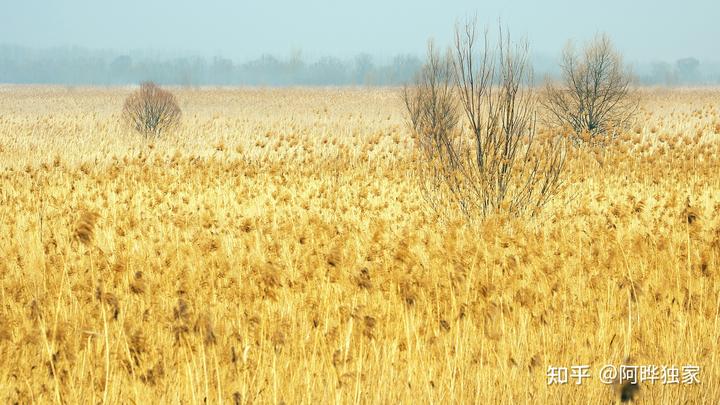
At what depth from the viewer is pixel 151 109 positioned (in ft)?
88.2

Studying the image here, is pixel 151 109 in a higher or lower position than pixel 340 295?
higher

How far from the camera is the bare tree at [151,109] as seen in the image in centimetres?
2697

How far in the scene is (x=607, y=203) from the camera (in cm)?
1309

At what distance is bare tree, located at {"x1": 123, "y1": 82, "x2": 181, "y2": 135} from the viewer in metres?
27.0

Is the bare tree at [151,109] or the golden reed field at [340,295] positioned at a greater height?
the bare tree at [151,109]

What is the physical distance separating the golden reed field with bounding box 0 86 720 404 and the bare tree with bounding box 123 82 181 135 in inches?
444

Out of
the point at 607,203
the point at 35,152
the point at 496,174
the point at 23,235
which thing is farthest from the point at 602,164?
the point at 35,152

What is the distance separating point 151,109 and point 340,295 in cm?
2195

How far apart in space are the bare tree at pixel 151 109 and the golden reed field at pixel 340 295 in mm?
11280

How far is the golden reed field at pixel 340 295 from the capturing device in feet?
15.0

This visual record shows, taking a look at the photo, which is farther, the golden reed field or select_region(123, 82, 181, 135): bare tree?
select_region(123, 82, 181, 135): bare tree

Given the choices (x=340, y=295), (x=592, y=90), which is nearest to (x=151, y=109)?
(x=592, y=90)

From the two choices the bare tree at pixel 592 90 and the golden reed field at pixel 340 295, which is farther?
the bare tree at pixel 592 90

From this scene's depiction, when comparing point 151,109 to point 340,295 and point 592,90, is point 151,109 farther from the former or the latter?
point 340,295
